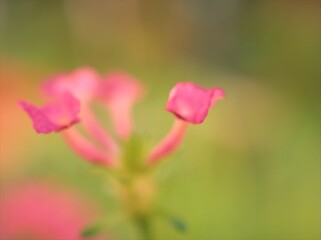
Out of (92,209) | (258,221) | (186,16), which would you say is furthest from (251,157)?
(186,16)

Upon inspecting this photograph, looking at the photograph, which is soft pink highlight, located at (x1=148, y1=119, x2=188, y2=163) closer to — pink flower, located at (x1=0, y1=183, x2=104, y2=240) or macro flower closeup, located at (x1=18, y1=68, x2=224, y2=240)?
macro flower closeup, located at (x1=18, y1=68, x2=224, y2=240)

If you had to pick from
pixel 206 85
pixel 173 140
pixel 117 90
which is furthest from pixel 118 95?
pixel 206 85

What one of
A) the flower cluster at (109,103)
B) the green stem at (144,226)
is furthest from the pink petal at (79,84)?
the green stem at (144,226)

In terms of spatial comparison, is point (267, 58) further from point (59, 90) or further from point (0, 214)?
point (59, 90)

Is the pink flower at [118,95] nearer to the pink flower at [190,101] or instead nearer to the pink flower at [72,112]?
the pink flower at [72,112]

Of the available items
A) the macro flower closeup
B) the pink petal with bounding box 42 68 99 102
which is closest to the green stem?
the macro flower closeup

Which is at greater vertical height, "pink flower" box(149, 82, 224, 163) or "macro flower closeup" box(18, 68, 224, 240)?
"pink flower" box(149, 82, 224, 163)

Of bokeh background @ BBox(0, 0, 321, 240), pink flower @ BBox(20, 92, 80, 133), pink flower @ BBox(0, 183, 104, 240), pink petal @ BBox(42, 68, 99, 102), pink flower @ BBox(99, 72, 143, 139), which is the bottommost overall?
bokeh background @ BBox(0, 0, 321, 240)
